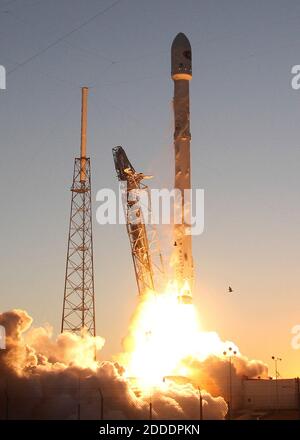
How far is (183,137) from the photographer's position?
16000 centimetres

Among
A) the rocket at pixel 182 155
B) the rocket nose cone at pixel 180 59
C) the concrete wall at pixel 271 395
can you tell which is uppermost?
the rocket nose cone at pixel 180 59

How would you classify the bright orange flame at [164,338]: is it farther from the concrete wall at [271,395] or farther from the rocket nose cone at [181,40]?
the rocket nose cone at [181,40]

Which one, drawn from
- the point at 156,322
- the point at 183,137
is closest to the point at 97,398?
the point at 156,322

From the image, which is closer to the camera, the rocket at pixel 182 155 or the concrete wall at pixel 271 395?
the rocket at pixel 182 155

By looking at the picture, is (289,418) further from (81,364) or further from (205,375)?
(81,364)

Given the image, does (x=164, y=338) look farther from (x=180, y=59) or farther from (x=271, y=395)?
(x=180, y=59)

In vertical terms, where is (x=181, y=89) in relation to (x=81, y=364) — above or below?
above

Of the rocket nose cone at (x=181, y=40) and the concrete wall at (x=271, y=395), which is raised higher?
the rocket nose cone at (x=181, y=40)

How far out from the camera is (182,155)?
160 meters

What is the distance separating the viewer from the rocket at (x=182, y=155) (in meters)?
160

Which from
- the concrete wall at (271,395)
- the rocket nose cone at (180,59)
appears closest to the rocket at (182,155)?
the rocket nose cone at (180,59)

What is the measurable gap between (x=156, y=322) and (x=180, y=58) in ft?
114

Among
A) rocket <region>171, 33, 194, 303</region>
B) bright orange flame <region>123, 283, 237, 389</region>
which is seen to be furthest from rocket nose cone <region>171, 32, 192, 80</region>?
bright orange flame <region>123, 283, 237, 389</region>
